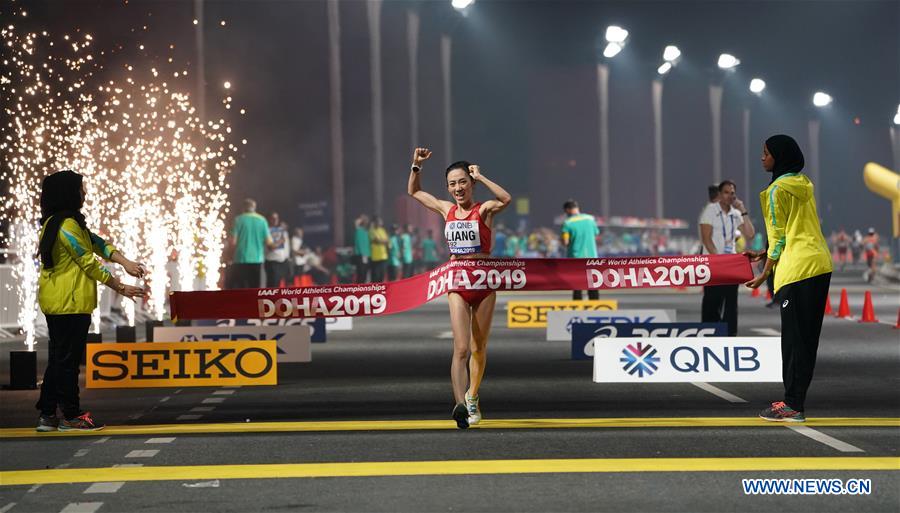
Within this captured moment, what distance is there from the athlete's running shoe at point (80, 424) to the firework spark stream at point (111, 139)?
18.5 metres

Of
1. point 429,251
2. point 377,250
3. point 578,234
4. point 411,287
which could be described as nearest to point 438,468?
point 411,287

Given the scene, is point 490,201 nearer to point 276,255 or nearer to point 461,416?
point 461,416

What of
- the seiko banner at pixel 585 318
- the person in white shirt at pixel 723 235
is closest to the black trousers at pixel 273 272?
the seiko banner at pixel 585 318

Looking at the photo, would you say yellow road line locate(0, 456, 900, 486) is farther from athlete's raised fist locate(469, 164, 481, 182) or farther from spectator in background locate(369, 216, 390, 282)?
spectator in background locate(369, 216, 390, 282)

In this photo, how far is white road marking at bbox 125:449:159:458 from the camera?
36.2ft

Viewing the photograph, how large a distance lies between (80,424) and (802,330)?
5.64 meters

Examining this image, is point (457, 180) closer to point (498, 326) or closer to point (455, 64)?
point (498, 326)

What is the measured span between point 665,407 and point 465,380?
2.25 meters

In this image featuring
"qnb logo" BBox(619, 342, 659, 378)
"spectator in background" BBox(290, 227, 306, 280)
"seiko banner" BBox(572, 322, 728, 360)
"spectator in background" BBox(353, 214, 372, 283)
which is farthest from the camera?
"spectator in background" BBox(290, 227, 306, 280)

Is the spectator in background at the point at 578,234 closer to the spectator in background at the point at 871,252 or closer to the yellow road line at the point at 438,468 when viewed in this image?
the yellow road line at the point at 438,468

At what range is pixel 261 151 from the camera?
45094 mm

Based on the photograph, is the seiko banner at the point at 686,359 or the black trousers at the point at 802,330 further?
the seiko banner at the point at 686,359

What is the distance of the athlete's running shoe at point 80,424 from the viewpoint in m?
12.7

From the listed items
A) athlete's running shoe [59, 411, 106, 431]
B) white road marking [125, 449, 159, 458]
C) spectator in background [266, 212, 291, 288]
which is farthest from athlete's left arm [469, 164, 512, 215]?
spectator in background [266, 212, 291, 288]
